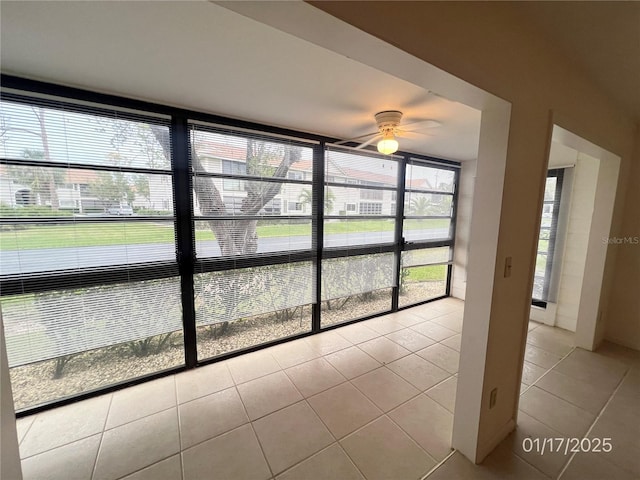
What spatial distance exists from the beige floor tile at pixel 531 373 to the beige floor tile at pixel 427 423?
0.98 metres

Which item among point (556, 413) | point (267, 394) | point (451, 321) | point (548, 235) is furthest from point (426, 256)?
point (267, 394)

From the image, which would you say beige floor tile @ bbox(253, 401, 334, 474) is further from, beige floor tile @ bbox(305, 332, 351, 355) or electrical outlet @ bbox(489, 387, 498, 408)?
electrical outlet @ bbox(489, 387, 498, 408)

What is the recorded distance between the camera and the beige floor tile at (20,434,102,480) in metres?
1.48

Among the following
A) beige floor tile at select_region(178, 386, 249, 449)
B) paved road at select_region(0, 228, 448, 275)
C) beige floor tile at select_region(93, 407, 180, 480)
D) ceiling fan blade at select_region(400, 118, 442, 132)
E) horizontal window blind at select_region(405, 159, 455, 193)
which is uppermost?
ceiling fan blade at select_region(400, 118, 442, 132)

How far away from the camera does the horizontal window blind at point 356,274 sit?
3197 mm

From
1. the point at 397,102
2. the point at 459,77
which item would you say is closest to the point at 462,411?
the point at 459,77

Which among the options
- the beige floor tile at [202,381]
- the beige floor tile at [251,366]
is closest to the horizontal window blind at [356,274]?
the beige floor tile at [251,366]

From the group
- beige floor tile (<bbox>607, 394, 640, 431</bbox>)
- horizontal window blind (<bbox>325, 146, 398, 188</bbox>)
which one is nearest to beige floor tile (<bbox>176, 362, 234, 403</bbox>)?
horizontal window blind (<bbox>325, 146, 398, 188</bbox>)

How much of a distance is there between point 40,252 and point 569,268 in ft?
17.9

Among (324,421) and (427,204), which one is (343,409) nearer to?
(324,421)

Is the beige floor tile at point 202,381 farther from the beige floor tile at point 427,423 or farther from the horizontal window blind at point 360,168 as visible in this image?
the horizontal window blind at point 360,168

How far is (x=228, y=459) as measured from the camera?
158 centimetres

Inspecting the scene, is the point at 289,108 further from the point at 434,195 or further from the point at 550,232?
the point at 550,232

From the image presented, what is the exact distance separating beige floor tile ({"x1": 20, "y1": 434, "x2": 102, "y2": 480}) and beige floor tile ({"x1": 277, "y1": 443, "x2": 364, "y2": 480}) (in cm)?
119
